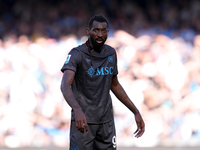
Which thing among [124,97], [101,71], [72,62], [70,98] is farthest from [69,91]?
[124,97]

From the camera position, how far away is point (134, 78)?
23.2 feet

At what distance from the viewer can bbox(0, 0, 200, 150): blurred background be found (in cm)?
704

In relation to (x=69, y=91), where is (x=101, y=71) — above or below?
above

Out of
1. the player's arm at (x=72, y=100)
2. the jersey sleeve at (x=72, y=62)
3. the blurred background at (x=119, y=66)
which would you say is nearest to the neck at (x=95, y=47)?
the jersey sleeve at (x=72, y=62)

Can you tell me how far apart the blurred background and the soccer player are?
12.0 ft

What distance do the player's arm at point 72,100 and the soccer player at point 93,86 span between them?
21 millimetres

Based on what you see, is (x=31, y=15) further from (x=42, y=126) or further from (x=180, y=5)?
(x=180, y=5)

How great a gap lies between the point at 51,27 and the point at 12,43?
0.79 m

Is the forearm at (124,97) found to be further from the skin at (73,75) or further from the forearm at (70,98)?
the forearm at (70,98)

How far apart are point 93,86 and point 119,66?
3803 millimetres

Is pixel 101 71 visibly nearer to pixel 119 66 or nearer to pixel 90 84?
pixel 90 84

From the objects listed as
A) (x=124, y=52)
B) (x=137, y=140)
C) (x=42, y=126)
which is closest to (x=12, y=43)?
(x=42, y=126)

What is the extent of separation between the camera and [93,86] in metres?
3.34

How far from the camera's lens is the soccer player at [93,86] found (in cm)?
330
